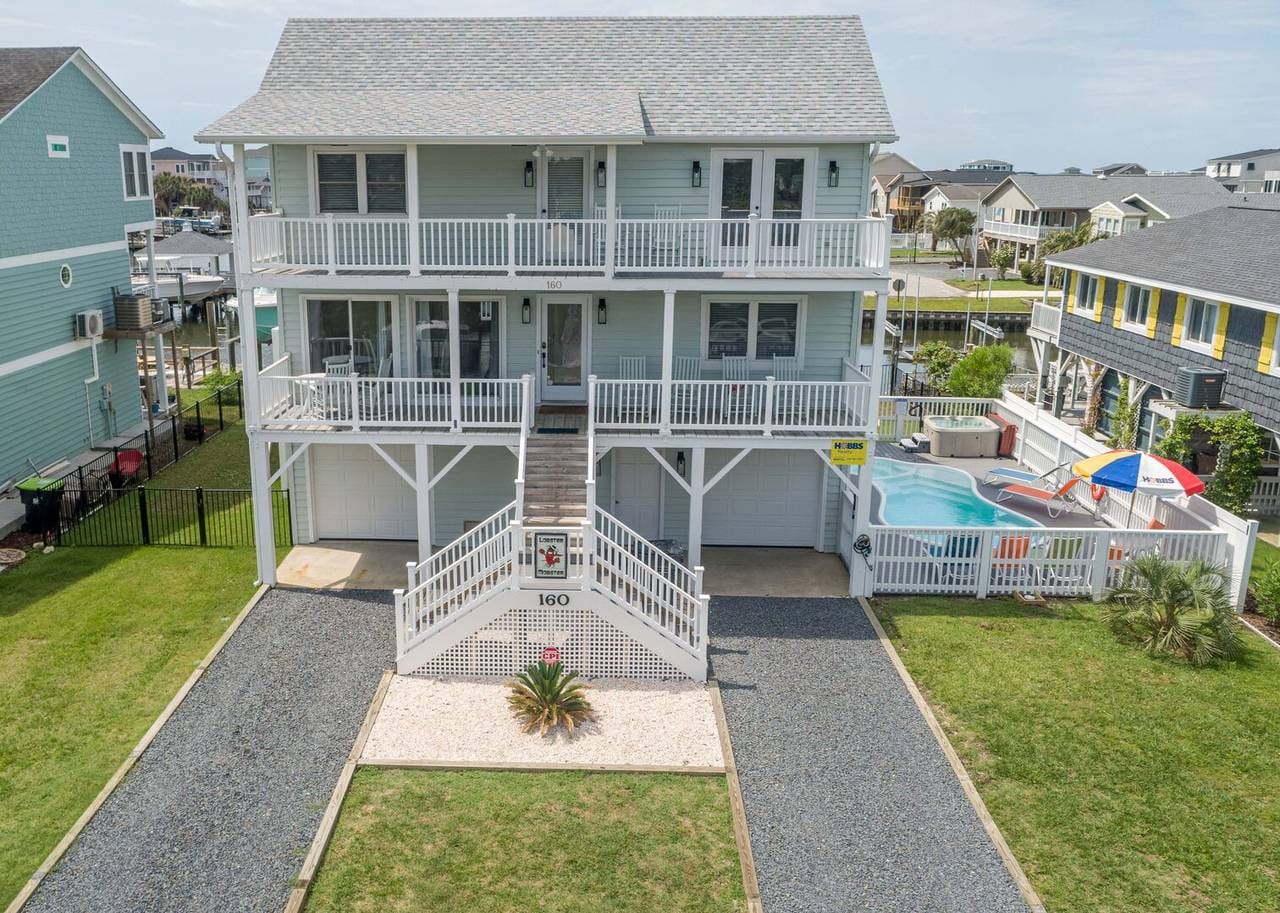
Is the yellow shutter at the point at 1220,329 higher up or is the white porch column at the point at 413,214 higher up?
the white porch column at the point at 413,214

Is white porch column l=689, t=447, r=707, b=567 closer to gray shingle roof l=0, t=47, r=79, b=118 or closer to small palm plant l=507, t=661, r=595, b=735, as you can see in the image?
small palm plant l=507, t=661, r=595, b=735

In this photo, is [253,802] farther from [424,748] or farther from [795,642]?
[795,642]

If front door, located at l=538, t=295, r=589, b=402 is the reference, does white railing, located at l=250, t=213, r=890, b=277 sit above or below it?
above

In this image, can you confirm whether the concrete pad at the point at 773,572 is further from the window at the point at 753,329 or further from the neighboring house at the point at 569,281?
the window at the point at 753,329

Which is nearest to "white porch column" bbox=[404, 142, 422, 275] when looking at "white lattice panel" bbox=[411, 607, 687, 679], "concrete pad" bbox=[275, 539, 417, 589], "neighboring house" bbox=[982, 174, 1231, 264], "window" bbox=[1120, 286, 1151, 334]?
"concrete pad" bbox=[275, 539, 417, 589]

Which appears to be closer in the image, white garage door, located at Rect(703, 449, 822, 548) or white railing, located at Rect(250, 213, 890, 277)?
white railing, located at Rect(250, 213, 890, 277)

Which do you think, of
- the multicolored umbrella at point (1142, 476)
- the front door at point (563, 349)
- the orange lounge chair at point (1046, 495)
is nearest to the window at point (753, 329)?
the front door at point (563, 349)
